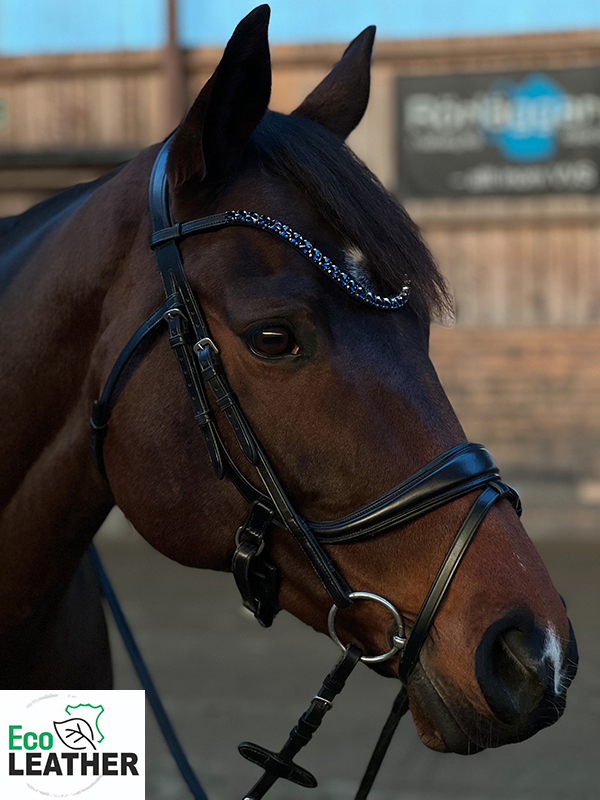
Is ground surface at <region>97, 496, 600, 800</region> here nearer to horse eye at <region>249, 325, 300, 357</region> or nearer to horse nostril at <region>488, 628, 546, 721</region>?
horse nostril at <region>488, 628, 546, 721</region>

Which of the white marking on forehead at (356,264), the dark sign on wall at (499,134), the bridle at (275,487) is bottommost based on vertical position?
the bridle at (275,487)

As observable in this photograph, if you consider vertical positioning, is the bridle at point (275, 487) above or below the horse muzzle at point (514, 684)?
above

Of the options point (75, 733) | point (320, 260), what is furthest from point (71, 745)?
point (320, 260)

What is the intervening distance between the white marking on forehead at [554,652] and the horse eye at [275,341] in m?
0.57

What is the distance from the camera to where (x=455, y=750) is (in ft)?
3.77

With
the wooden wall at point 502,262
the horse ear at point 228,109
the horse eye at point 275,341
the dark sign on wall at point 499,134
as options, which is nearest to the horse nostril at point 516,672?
the horse eye at point 275,341

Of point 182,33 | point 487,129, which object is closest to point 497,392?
point 487,129

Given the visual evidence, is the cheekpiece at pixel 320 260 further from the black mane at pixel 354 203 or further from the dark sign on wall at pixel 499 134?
the dark sign on wall at pixel 499 134

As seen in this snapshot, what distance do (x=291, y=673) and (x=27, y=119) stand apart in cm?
635

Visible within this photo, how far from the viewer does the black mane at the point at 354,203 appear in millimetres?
1292

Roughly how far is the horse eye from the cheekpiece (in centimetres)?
12

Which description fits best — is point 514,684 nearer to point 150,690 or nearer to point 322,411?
point 322,411

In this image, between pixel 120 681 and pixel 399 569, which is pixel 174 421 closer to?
pixel 399 569

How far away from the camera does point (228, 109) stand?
50.9 inches
